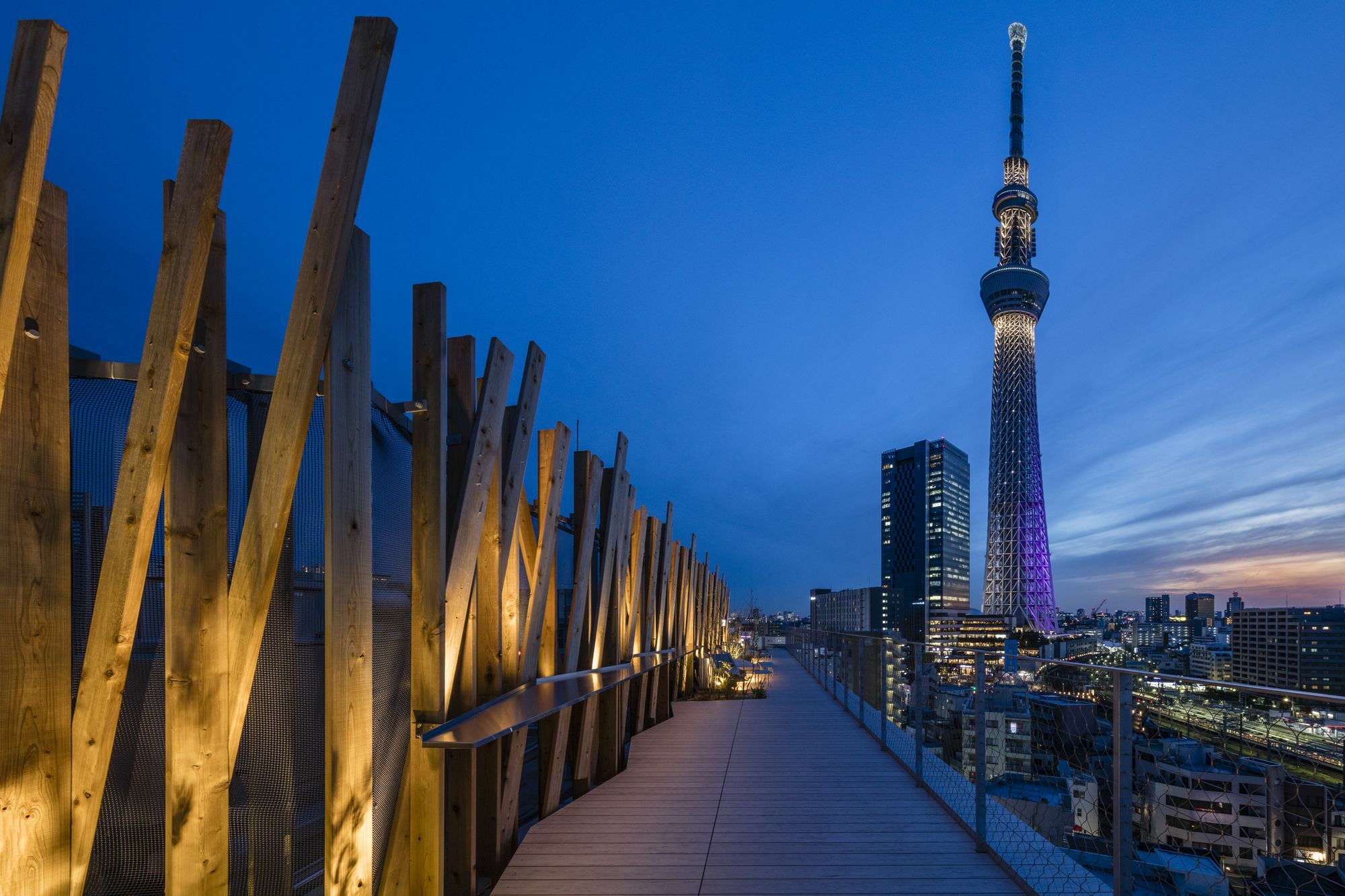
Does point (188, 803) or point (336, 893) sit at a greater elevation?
point (188, 803)

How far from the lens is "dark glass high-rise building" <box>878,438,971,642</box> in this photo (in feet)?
350

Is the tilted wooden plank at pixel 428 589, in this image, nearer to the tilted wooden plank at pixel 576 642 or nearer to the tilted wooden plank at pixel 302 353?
the tilted wooden plank at pixel 302 353

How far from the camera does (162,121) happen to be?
2988 centimetres

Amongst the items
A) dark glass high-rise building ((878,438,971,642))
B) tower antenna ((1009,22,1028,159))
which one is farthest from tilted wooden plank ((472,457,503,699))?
dark glass high-rise building ((878,438,971,642))

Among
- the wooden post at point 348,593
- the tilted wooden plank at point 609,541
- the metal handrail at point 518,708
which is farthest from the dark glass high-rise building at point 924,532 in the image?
the wooden post at point 348,593

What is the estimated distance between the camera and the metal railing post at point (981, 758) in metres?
4.13

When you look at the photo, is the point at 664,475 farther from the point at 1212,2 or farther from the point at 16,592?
the point at 16,592

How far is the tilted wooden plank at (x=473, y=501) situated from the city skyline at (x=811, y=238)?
1.37 m

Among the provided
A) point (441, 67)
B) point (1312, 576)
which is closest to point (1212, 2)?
point (1312, 576)

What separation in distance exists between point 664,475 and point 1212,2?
224 ft

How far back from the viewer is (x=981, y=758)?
4.15 metres

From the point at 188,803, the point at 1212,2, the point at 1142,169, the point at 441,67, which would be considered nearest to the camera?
the point at 188,803

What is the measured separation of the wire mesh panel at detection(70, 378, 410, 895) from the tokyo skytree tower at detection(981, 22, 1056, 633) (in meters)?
70.6

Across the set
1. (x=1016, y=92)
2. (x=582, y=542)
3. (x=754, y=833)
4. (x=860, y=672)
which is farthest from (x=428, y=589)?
(x=1016, y=92)
